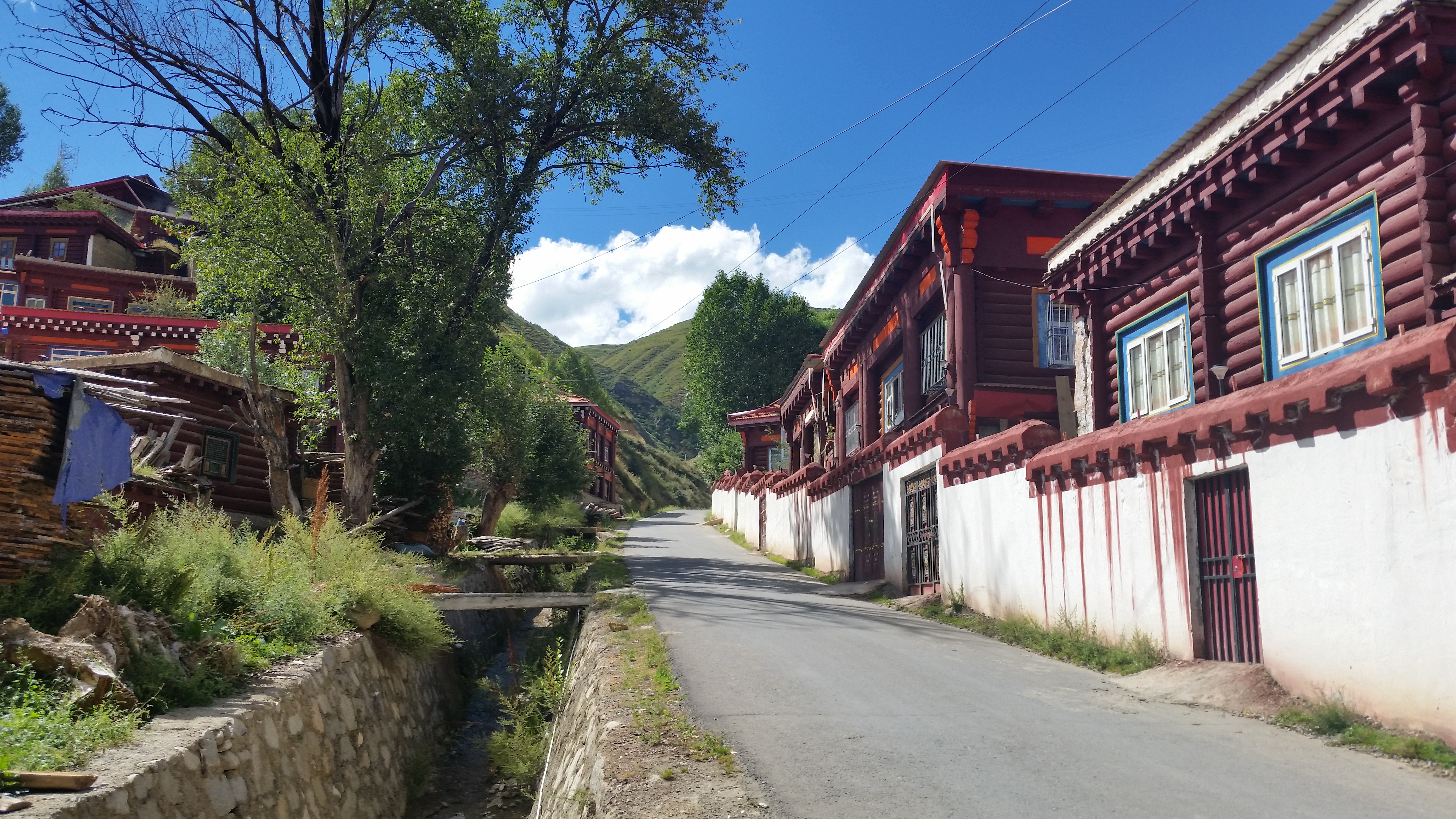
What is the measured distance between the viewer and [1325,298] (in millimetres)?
8805

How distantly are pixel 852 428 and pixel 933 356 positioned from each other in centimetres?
830

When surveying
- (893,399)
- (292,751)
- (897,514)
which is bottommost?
(292,751)

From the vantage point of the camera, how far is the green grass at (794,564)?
19656mm

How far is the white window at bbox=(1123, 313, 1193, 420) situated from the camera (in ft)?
36.7

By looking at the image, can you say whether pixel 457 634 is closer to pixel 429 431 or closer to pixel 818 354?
pixel 429 431

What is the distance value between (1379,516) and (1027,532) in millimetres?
5086

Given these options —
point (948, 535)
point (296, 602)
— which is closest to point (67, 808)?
point (296, 602)

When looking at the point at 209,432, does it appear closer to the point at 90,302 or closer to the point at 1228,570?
the point at 1228,570

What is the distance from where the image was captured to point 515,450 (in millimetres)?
27656

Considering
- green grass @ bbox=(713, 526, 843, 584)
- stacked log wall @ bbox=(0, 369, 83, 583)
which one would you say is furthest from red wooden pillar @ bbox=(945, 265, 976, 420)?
stacked log wall @ bbox=(0, 369, 83, 583)

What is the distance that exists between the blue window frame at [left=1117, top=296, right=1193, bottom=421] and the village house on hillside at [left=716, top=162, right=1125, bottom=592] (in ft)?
8.49

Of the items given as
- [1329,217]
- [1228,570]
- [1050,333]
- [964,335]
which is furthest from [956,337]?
[1228,570]

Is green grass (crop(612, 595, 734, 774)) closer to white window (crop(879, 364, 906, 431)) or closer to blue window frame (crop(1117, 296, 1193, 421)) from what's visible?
blue window frame (crop(1117, 296, 1193, 421))

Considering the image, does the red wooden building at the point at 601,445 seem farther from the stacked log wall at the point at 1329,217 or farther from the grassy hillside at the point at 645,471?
the stacked log wall at the point at 1329,217
